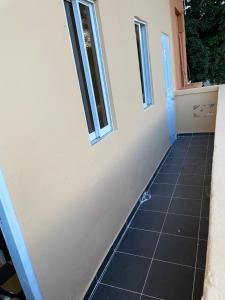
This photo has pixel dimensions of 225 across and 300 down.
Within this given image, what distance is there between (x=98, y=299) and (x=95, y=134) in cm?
124

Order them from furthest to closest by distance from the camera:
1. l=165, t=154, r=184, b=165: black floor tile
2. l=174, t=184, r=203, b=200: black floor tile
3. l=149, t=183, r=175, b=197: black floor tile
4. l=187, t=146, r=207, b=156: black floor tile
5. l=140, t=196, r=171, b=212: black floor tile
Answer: l=187, t=146, r=207, b=156: black floor tile < l=165, t=154, r=184, b=165: black floor tile < l=149, t=183, r=175, b=197: black floor tile < l=174, t=184, r=203, b=200: black floor tile < l=140, t=196, r=171, b=212: black floor tile

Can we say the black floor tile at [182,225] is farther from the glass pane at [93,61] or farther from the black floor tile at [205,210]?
the glass pane at [93,61]

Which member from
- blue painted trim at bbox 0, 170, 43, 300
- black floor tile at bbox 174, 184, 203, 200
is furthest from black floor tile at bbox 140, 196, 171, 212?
blue painted trim at bbox 0, 170, 43, 300

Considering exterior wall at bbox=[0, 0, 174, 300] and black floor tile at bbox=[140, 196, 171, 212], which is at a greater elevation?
exterior wall at bbox=[0, 0, 174, 300]

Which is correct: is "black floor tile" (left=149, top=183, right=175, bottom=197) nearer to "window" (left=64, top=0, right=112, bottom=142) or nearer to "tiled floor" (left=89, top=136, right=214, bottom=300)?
"tiled floor" (left=89, top=136, right=214, bottom=300)

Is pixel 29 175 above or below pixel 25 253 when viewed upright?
above

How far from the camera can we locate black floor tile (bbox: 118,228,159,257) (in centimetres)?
212

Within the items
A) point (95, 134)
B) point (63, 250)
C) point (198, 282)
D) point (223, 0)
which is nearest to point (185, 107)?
point (95, 134)

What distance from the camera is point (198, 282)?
173 cm

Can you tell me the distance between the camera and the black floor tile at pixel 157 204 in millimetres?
2736

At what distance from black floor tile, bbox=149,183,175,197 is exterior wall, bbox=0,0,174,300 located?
29.6 inches

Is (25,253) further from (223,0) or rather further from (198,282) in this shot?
(223,0)

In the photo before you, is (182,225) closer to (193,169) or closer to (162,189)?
(162,189)

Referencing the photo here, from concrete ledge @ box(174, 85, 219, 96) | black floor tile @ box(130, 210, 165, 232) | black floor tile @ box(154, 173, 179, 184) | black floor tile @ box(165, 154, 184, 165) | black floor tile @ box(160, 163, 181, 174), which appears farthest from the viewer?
concrete ledge @ box(174, 85, 219, 96)
